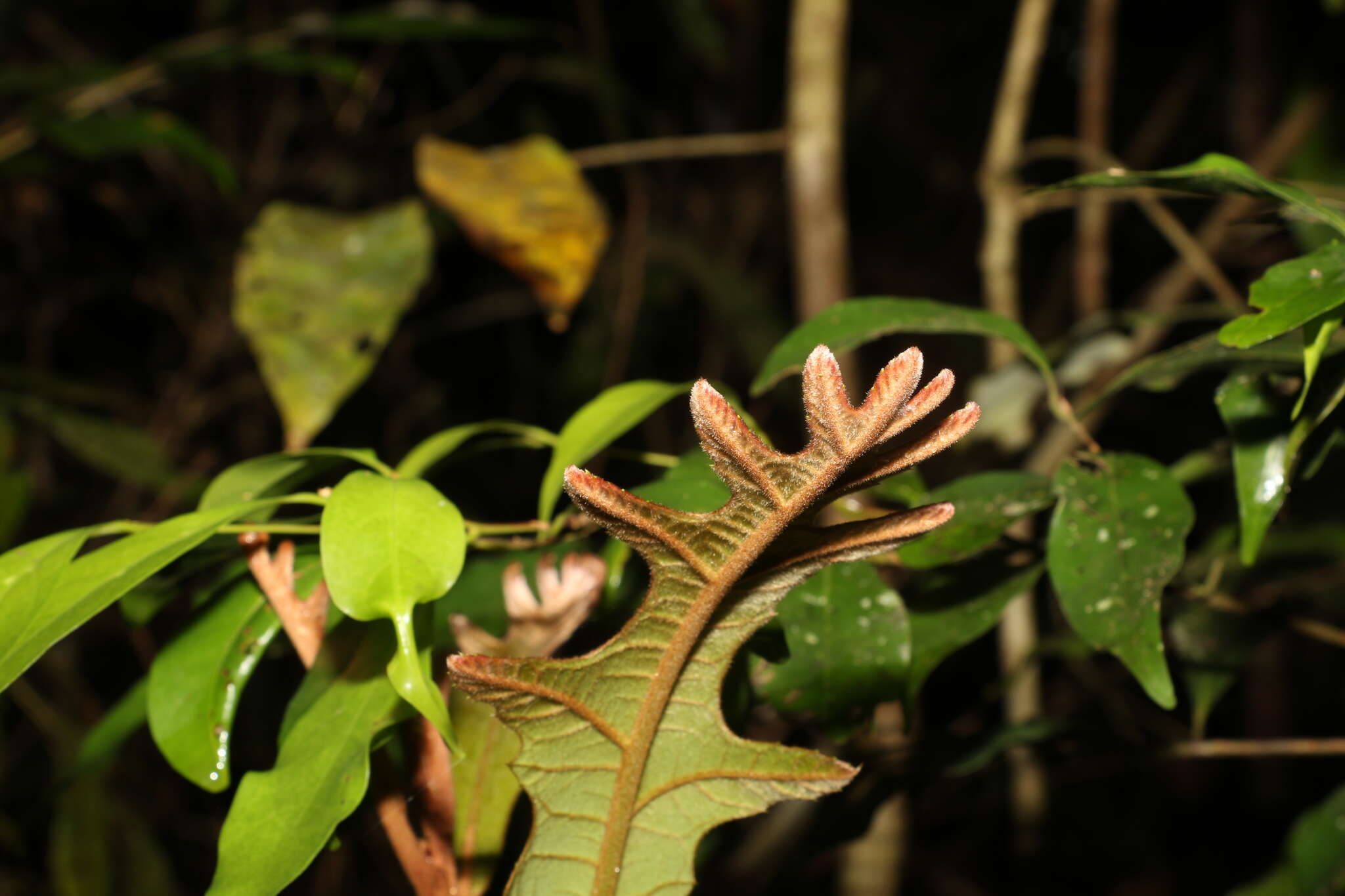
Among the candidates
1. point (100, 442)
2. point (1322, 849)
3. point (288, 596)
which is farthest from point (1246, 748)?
point (100, 442)

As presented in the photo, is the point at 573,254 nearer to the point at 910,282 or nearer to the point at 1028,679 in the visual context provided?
the point at 1028,679

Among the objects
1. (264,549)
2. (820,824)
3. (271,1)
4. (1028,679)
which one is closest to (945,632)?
(820,824)

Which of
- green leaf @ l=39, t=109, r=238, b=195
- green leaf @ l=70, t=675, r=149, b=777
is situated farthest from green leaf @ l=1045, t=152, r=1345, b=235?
green leaf @ l=39, t=109, r=238, b=195

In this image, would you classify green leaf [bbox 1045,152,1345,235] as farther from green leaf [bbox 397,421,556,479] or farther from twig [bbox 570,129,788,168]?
twig [bbox 570,129,788,168]

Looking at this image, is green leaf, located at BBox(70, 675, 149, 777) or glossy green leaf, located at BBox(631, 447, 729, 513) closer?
glossy green leaf, located at BBox(631, 447, 729, 513)

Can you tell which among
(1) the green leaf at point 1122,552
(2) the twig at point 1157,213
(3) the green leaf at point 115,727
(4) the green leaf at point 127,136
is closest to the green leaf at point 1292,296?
(1) the green leaf at point 1122,552

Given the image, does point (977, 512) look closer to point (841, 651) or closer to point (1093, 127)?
point (841, 651)

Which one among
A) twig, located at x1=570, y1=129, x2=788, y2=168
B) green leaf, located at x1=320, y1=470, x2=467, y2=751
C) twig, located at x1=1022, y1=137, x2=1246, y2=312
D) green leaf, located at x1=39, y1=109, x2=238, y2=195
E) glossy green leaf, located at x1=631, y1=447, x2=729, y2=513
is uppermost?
green leaf, located at x1=39, y1=109, x2=238, y2=195
